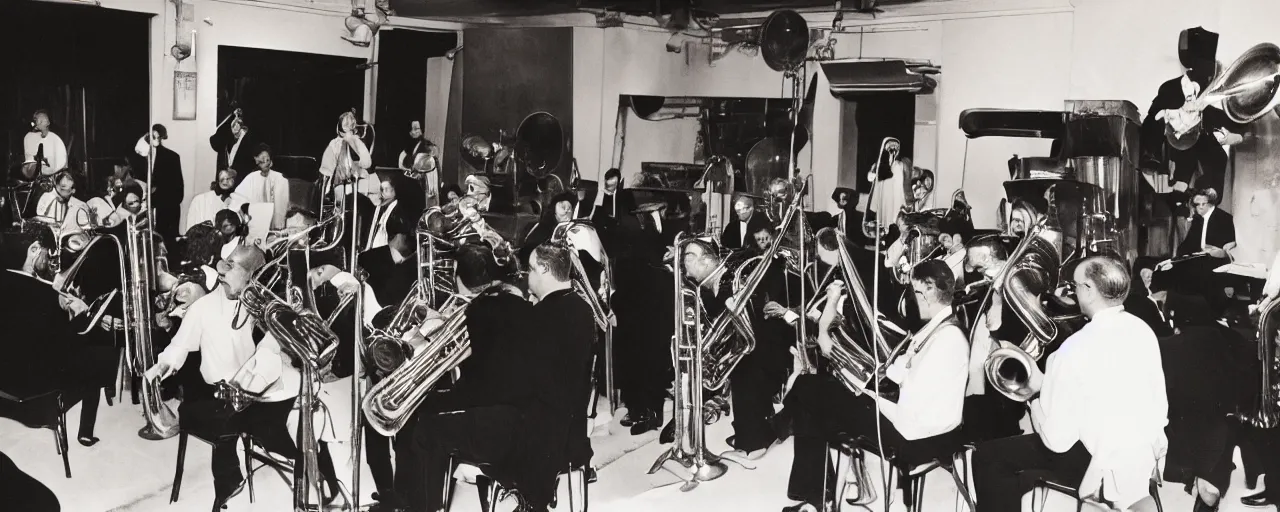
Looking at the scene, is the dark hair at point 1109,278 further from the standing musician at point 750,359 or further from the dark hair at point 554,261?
the dark hair at point 554,261

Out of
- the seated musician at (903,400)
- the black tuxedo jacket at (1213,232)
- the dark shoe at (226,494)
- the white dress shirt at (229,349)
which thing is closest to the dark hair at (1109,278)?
the black tuxedo jacket at (1213,232)

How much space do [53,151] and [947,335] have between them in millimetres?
3703

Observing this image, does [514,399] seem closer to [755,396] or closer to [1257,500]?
[755,396]

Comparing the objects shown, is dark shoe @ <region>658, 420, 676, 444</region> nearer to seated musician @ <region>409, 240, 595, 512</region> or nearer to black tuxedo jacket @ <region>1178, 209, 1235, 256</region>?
seated musician @ <region>409, 240, 595, 512</region>

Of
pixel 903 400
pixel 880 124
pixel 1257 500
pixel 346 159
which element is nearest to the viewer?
pixel 1257 500

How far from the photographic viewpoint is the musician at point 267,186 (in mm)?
4559

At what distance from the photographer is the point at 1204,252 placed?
13.4 feet

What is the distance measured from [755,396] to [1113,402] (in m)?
1.80

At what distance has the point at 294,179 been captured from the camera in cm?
466

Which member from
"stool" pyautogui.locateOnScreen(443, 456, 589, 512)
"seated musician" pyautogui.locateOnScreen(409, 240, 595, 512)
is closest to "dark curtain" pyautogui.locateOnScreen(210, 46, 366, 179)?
"seated musician" pyautogui.locateOnScreen(409, 240, 595, 512)

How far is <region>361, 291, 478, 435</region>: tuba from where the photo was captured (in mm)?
4442

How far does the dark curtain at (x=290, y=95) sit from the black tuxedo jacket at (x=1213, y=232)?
3.58 metres

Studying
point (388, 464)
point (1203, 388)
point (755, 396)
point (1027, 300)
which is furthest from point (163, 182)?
point (1203, 388)

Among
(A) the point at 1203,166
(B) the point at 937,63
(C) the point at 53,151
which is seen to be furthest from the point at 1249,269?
(C) the point at 53,151
